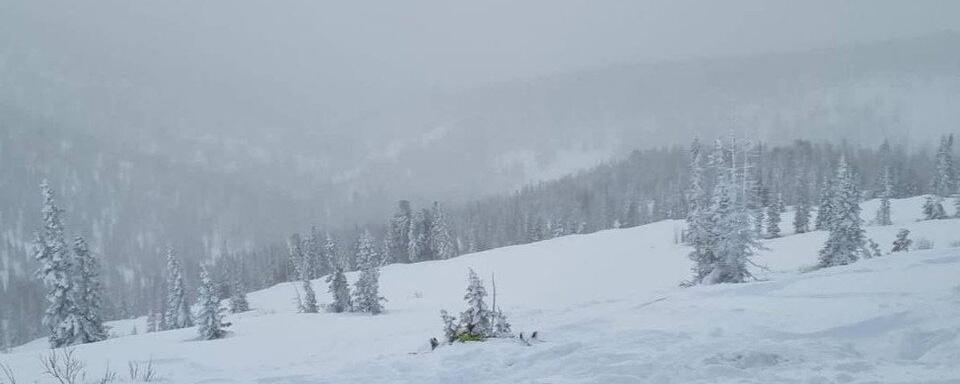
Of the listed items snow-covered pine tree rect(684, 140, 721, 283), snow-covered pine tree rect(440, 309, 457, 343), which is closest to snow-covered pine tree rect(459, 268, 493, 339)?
snow-covered pine tree rect(440, 309, 457, 343)

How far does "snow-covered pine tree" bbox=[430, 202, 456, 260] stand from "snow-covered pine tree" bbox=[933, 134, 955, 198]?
6805cm

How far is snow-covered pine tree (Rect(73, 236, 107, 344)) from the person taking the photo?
30.0m

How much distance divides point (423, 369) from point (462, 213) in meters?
130

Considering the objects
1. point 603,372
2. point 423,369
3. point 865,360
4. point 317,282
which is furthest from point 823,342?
point 317,282

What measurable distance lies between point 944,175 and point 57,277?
3884 inches

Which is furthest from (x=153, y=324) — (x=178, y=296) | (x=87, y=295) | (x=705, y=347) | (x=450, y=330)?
(x=705, y=347)

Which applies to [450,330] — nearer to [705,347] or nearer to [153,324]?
[705,347]

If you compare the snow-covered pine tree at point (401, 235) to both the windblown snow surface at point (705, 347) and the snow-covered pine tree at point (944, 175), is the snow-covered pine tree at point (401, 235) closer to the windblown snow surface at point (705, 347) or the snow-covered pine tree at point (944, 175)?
the windblown snow surface at point (705, 347)

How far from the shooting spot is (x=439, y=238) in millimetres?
82125

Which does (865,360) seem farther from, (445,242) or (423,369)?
(445,242)

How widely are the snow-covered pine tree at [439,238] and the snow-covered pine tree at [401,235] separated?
5.03 m

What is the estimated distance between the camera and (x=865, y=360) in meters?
6.36

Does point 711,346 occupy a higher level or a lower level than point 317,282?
higher

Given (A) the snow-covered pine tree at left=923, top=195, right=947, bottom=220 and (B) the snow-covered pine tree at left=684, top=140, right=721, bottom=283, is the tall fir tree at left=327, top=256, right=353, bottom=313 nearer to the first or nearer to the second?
(B) the snow-covered pine tree at left=684, top=140, right=721, bottom=283
